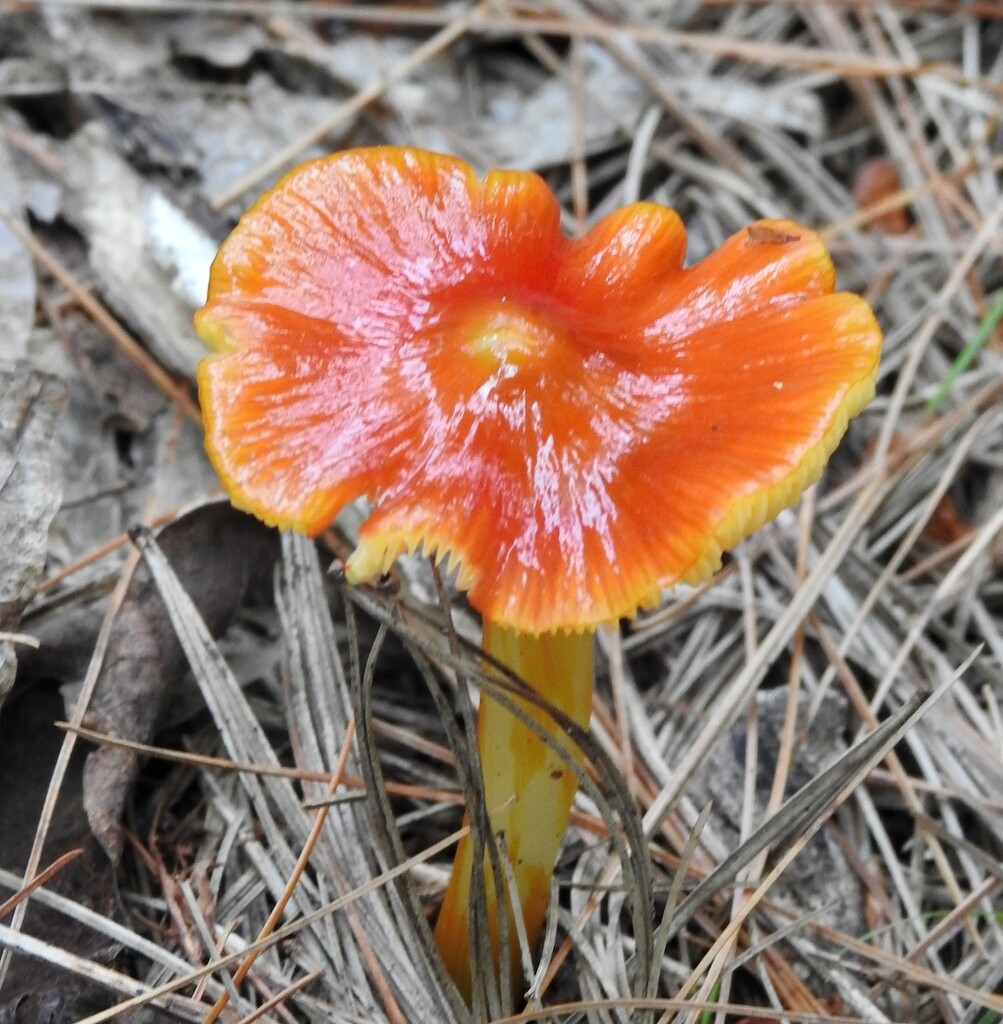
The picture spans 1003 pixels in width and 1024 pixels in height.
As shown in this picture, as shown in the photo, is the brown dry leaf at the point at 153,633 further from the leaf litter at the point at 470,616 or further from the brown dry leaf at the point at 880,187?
the brown dry leaf at the point at 880,187

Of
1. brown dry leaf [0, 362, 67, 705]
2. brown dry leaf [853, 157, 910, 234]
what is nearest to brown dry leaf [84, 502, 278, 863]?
brown dry leaf [0, 362, 67, 705]

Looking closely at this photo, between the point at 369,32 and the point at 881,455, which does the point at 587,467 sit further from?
the point at 369,32

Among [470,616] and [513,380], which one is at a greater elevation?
[513,380]

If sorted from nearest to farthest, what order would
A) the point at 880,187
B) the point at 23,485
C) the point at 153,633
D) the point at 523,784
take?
the point at 523,784, the point at 23,485, the point at 153,633, the point at 880,187

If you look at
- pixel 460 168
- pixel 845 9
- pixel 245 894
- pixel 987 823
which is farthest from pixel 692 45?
pixel 245 894

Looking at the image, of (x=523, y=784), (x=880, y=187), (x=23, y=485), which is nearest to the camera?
(x=523, y=784)

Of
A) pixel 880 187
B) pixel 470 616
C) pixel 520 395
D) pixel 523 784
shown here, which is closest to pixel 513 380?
pixel 520 395

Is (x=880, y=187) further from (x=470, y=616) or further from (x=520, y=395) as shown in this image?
(x=520, y=395)
